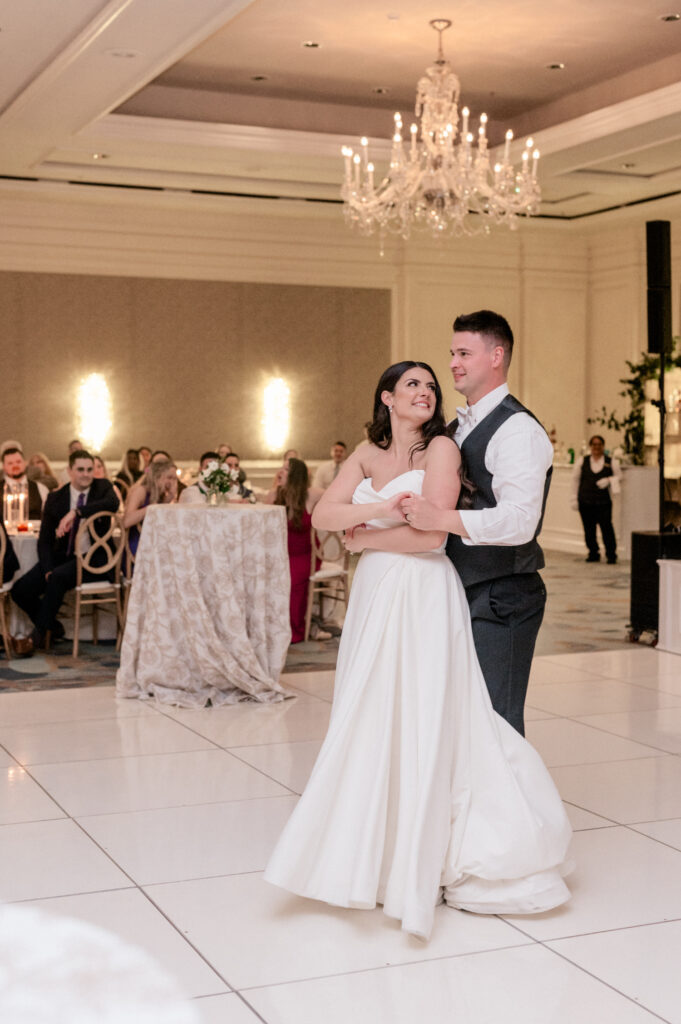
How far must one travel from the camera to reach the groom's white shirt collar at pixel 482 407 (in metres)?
3.56

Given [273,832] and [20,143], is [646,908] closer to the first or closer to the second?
[273,832]

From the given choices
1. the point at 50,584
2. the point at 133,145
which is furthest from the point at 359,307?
the point at 50,584

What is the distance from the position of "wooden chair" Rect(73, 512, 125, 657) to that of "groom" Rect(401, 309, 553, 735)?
462 centimetres

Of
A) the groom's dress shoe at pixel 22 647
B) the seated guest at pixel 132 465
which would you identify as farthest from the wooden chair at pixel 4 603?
the seated guest at pixel 132 465

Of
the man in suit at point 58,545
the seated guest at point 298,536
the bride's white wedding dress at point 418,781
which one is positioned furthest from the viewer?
the seated guest at point 298,536

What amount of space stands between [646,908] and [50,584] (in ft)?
17.6

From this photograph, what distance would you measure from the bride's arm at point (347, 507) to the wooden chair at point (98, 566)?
4.52 m

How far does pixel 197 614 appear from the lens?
641 centimetres

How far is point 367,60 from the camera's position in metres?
10.8

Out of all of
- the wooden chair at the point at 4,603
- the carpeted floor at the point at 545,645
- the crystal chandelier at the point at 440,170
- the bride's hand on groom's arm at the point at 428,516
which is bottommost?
the carpeted floor at the point at 545,645

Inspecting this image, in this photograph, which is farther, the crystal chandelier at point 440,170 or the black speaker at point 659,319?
the crystal chandelier at point 440,170

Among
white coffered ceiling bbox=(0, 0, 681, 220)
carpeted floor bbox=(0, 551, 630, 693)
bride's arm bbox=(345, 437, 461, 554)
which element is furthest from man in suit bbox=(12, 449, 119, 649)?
bride's arm bbox=(345, 437, 461, 554)

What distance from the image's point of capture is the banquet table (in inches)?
252

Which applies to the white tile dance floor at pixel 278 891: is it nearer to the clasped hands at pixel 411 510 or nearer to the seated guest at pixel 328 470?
the clasped hands at pixel 411 510
